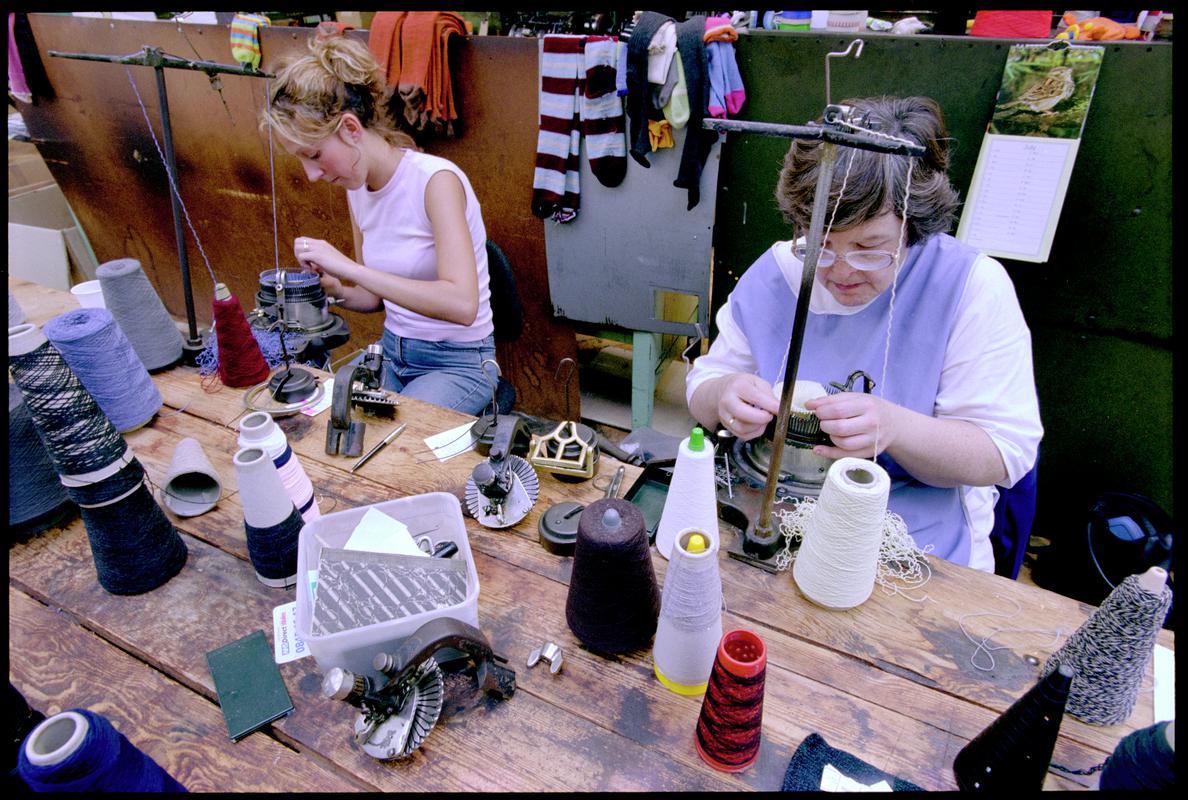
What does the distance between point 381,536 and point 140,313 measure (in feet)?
4.72

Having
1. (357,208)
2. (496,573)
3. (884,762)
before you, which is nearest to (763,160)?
(357,208)

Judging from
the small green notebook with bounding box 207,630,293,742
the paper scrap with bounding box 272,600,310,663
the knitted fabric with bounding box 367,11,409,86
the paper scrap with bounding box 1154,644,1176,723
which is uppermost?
the knitted fabric with bounding box 367,11,409,86

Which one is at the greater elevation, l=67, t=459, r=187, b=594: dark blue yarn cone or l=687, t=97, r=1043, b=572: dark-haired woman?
l=687, t=97, r=1043, b=572: dark-haired woman

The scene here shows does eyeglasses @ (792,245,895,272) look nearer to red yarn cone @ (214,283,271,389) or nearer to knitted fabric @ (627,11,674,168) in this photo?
knitted fabric @ (627,11,674,168)

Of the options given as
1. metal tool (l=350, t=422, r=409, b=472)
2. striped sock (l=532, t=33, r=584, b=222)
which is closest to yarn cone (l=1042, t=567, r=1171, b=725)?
metal tool (l=350, t=422, r=409, b=472)

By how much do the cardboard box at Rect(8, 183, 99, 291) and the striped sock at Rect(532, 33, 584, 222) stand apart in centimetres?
401

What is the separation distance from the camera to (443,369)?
2447 millimetres

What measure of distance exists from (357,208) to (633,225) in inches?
50.9

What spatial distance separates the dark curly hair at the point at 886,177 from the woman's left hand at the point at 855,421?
393 millimetres

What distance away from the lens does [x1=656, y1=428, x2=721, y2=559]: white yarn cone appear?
113 centimetres

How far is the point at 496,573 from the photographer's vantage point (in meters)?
1.33

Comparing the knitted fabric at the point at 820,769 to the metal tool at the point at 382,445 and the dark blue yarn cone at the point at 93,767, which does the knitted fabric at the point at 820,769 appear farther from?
the metal tool at the point at 382,445

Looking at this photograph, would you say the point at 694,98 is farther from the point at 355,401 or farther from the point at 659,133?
the point at 355,401

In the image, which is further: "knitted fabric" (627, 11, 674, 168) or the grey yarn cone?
"knitted fabric" (627, 11, 674, 168)
